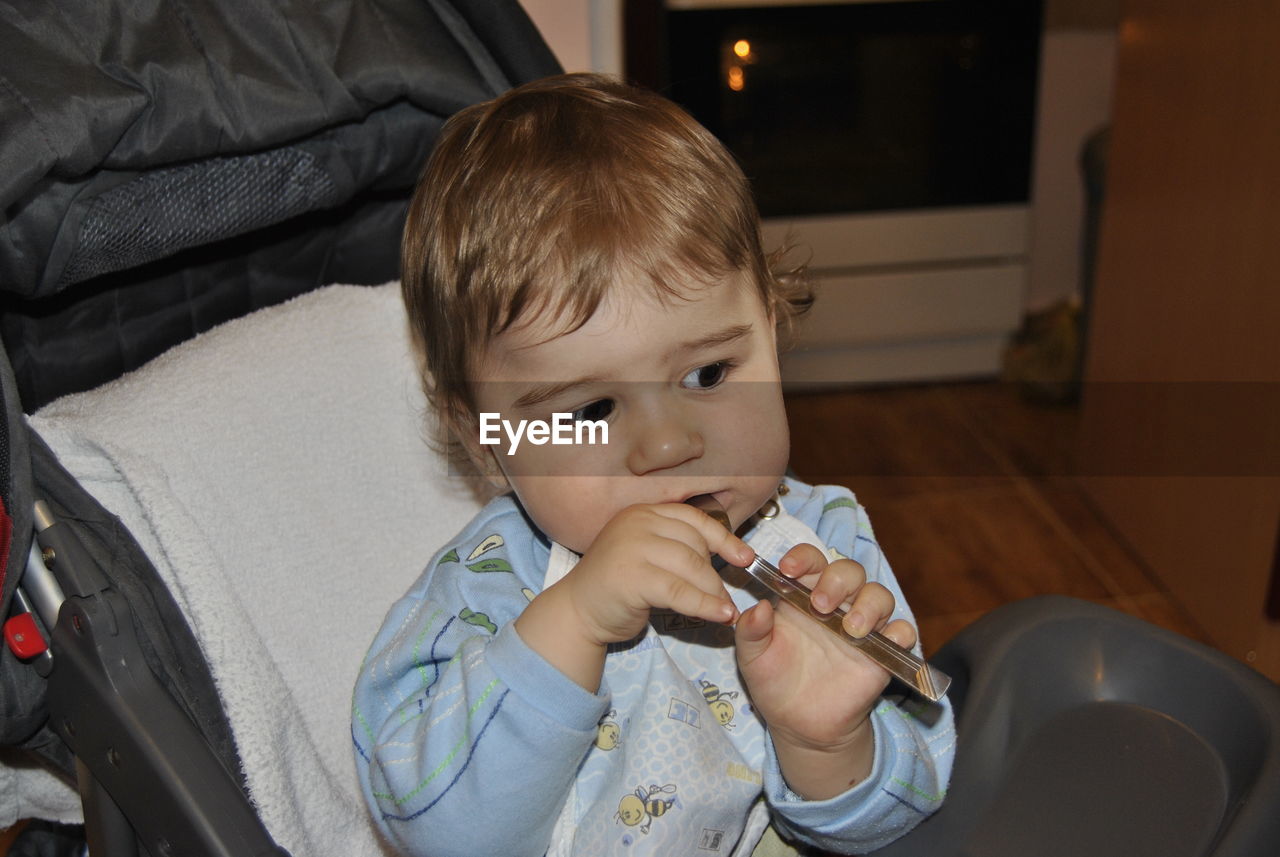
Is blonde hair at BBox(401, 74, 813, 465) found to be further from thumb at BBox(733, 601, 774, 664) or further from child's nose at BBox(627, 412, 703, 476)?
thumb at BBox(733, 601, 774, 664)

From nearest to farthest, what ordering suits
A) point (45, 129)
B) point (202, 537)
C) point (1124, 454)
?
point (45, 129) < point (202, 537) < point (1124, 454)

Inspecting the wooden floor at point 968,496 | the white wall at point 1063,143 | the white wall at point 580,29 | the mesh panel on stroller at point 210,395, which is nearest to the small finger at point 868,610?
the mesh panel on stroller at point 210,395

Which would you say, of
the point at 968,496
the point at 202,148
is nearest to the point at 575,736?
the point at 202,148

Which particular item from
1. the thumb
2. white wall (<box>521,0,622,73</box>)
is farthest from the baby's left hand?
white wall (<box>521,0,622,73</box>)

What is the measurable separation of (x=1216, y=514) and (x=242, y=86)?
1.58 m

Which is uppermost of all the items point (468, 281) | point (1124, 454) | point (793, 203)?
point (468, 281)

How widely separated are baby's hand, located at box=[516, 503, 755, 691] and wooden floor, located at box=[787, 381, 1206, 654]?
1.27 meters

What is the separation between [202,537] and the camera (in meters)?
0.82

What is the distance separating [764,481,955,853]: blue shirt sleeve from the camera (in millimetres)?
761

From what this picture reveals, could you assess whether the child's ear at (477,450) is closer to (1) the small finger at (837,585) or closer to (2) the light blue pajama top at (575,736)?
(2) the light blue pajama top at (575,736)

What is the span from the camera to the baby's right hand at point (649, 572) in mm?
671

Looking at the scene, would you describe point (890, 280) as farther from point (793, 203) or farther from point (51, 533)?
point (51, 533)

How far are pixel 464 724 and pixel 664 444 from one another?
21 cm

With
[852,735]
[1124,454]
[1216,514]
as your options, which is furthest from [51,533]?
[1124,454]
